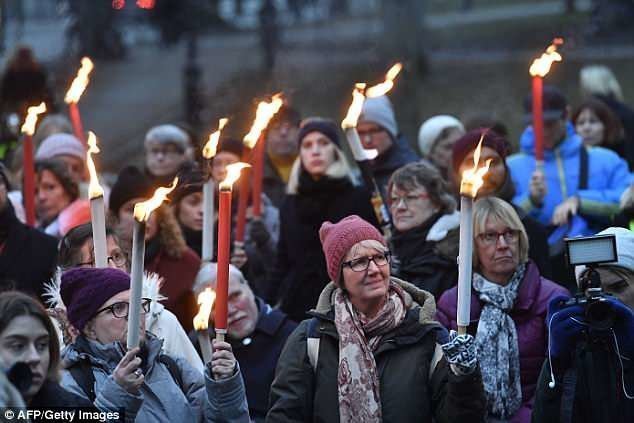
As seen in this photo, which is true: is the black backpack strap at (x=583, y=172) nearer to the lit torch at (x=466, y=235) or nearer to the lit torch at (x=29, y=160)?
the lit torch at (x=29, y=160)

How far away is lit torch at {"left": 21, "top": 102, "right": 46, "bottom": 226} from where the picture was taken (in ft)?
26.3

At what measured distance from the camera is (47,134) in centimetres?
1102

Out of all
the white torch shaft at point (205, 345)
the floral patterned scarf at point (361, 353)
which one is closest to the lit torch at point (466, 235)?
the floral patterned scarf at point (361, 353)

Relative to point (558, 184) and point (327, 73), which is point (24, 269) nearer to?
point (558, 184)

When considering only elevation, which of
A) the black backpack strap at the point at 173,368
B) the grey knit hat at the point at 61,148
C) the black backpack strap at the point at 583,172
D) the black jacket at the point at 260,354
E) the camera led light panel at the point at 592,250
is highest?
the grey knit hat at the point at 61,148

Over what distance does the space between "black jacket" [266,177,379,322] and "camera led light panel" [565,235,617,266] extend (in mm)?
2794

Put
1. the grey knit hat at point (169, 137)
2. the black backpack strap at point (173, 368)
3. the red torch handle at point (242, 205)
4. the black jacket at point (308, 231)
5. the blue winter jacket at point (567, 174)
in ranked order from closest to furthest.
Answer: the black backpack strap at point (173, 368) < the red torch handle at point (242, 205) < the black jacket at point (308, 231) < the blue winter jacket at point (567, 174) < the grey knit hat at point (169, 137)

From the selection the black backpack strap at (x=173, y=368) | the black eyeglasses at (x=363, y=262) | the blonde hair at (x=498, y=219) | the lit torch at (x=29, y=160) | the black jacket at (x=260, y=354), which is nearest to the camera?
the black backpack strap at (x=173, y=368)

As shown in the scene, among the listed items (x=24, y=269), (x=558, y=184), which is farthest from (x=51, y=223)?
(x=558, y=184)

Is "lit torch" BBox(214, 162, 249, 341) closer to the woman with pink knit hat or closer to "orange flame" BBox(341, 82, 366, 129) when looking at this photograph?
the woman with pink knit hat

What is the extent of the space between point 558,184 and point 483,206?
87.6 inches

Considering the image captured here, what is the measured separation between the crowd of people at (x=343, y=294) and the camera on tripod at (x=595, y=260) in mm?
13

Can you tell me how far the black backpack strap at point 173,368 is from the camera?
629cm

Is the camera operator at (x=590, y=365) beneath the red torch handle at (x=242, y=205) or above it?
beneath
